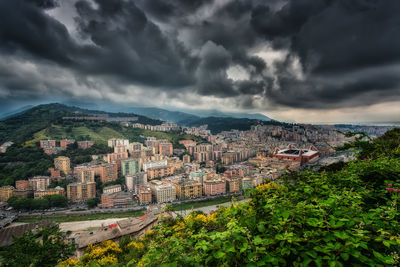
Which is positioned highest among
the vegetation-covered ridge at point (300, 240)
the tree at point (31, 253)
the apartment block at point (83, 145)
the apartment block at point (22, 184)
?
the vegetation-covered ridge at point (300, 240)

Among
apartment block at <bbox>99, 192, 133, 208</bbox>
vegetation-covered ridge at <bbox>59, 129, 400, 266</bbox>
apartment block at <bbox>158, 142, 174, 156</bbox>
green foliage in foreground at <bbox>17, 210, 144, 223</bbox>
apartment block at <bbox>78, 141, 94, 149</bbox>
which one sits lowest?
green foliage in foreground at <bbox>17, 210, 144, 223</bbox>

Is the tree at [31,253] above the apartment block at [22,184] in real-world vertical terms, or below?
above

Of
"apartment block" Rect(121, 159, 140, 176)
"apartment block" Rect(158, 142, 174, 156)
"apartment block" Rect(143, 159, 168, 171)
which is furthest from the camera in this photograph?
"apartment block" Rect(158, 142, 174, 156)

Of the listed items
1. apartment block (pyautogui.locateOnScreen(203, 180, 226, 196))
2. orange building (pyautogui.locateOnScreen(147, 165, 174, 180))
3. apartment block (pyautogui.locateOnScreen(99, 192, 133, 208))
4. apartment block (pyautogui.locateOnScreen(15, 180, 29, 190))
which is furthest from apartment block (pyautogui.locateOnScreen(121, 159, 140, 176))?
apartment block (pyautogui.locateOnScreen(203, 180, 226, 196))

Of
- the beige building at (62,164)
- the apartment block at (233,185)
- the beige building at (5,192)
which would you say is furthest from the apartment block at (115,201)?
the beige building at (62,164)

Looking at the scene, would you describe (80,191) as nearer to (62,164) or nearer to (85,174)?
(85,174)

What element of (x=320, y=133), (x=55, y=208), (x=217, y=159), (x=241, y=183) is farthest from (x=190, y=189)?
(x=320, y=133)

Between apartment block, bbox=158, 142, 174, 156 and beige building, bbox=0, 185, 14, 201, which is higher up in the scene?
apartment block, bbox=158, 142, 174, 156

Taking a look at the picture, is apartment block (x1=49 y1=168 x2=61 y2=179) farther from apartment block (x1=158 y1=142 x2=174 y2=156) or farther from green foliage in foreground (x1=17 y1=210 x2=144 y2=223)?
apartment block (x1=158 y1=142 x2=174 y2=156)

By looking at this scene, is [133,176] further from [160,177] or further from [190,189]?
[190,189]

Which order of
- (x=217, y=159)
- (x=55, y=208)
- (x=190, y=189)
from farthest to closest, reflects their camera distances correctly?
(x=217, y=159)
(x=190, y=189)
(x=55, y=208)

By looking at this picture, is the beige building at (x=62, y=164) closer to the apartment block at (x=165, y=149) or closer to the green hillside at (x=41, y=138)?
the green hillside at (x=41, y=138)
